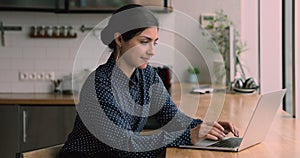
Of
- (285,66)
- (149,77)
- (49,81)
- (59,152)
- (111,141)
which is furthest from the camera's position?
(49,81)

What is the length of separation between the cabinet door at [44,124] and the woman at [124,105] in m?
2.15

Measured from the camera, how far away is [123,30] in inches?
83.9

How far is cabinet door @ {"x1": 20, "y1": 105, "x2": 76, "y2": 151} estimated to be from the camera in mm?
4344

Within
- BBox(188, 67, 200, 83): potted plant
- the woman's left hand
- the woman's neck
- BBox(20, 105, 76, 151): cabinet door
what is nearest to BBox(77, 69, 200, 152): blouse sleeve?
the woman's neck

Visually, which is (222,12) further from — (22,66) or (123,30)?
(123,30)

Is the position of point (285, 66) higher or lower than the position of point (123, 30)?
lower

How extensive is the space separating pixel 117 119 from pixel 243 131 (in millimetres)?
725

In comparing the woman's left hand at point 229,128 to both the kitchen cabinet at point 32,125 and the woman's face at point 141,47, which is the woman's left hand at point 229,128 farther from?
the kitchen cabinet at point 32,125

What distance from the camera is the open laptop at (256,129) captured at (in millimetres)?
1936

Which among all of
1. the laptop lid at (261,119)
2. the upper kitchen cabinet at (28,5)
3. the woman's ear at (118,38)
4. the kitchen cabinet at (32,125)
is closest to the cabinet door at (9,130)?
the kitchen cabinet at (32,125)

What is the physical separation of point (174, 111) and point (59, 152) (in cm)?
57

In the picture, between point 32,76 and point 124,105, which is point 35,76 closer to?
point 32,76

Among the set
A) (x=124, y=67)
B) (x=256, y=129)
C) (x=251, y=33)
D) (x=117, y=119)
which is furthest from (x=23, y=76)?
(x=256, y=129)

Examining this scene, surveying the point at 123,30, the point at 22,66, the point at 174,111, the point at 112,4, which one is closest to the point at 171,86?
the point at 112,4
